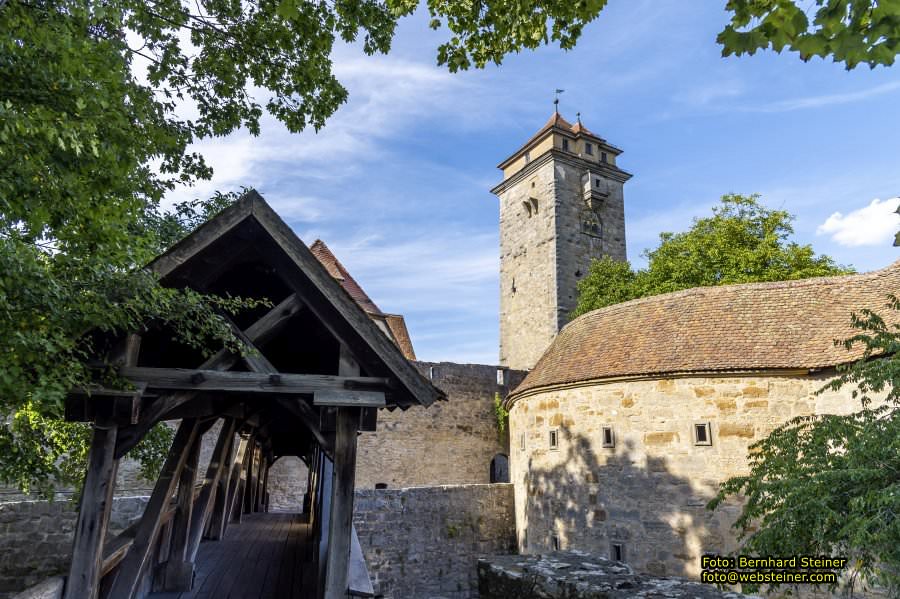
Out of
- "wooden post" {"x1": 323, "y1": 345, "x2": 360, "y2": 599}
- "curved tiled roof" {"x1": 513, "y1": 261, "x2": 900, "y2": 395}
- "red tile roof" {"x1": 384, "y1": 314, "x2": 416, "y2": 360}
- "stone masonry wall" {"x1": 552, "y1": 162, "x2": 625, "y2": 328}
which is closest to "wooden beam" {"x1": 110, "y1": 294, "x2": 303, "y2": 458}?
"wooden post" {"x1": 323, "y1": 345, "x2": 360, "y2": 599}

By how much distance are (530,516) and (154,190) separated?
11.9 m

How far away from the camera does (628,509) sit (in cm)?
1191

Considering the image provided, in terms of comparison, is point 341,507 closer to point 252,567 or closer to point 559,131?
point 252,567

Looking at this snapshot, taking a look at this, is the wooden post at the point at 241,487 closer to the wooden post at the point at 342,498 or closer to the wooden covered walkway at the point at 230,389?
the wooden covered walkway at the point at 230,389

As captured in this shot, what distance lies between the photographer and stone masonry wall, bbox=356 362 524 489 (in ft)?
65.4

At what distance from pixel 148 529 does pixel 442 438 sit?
16.9 metres

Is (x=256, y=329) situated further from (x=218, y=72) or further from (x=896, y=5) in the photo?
(x=218, y=72)

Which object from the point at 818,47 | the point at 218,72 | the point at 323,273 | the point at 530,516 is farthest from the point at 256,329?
the point at 530,516

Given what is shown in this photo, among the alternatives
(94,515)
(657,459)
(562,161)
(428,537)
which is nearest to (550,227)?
(562,161)

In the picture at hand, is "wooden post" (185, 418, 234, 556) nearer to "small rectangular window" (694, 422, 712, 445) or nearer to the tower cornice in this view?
"small rectangular window" (694, 422, 712, 445)

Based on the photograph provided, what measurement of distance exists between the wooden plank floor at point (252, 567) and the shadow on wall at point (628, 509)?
6.42 meters

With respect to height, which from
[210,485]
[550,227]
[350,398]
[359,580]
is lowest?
[359,580]

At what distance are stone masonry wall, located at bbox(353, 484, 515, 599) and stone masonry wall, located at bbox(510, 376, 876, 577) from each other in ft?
5.78

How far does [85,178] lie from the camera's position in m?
4.67
